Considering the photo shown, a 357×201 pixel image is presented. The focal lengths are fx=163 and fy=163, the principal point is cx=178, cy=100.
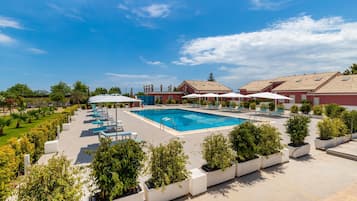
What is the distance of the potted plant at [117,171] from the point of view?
2.82 m

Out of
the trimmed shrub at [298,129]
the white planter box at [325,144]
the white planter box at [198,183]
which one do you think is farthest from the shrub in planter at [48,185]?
the white planter box at [325,144]

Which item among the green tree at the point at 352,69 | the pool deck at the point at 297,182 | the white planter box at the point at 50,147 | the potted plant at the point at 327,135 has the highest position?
the green tree at the point at 352,69

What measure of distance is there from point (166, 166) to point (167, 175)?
0.18 m

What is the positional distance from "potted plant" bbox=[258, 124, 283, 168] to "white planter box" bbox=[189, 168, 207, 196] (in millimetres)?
1977

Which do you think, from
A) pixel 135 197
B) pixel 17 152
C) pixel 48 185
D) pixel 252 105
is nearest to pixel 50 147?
pixel 17 152

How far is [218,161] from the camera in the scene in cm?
386

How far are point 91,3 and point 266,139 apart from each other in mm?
13502

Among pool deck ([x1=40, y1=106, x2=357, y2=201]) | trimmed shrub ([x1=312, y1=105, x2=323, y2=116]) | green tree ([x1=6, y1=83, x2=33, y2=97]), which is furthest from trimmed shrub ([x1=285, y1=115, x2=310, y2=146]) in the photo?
green tree ([x1=6, y1=83, x2=33, y2=97])

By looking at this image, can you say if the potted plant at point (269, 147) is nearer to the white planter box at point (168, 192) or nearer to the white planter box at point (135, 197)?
the white planter box at point (168, 192)

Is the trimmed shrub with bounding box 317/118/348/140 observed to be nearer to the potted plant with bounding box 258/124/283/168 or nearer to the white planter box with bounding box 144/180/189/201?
the potted plant with bounding box 258/124/283/168

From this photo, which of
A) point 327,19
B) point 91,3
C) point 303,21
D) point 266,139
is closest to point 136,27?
point 91,3

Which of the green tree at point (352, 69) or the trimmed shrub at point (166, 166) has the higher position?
the green tree at point (352, 69)

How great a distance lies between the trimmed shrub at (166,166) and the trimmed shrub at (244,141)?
5.70ft

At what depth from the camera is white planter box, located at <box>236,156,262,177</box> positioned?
4348 millimetres
